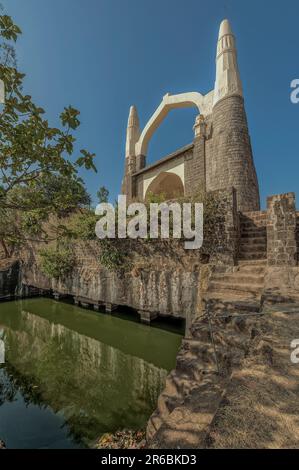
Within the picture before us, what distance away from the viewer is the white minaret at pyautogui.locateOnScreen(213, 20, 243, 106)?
10.9 m

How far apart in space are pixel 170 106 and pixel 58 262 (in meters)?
13.5

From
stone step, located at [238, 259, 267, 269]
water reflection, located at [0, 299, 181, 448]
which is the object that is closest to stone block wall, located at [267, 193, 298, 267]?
stone step, located at [238, 259, 267, 269]

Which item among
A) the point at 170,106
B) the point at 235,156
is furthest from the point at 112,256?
the point at 170,106

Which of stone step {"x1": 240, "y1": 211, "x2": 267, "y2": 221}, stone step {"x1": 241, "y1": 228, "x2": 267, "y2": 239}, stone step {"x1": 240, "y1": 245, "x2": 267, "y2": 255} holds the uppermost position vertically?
stone step {"x1": 240, "y1": 211, "x2": 267, "y2": 221}

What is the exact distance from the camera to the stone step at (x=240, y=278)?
464cm

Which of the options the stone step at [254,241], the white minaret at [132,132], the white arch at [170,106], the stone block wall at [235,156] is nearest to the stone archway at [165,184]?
the white arch at [170,106]

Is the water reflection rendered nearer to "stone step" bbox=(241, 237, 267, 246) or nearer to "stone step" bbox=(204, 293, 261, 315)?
"stone step" bbox=(204, 293, 261, 315)

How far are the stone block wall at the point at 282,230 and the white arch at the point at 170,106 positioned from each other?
9.62 meters

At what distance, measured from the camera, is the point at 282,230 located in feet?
16.8

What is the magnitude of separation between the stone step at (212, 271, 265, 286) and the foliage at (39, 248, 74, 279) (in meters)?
6.36

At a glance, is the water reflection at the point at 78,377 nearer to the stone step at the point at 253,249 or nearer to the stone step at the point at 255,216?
the stone step at the point at 253,249

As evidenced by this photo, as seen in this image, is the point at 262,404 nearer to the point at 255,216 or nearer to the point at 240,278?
the point at 240,278

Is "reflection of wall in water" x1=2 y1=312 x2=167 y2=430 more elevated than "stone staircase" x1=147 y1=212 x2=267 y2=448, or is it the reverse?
"stone staircase" x1=147 y1=212 x2=267 y2=448
